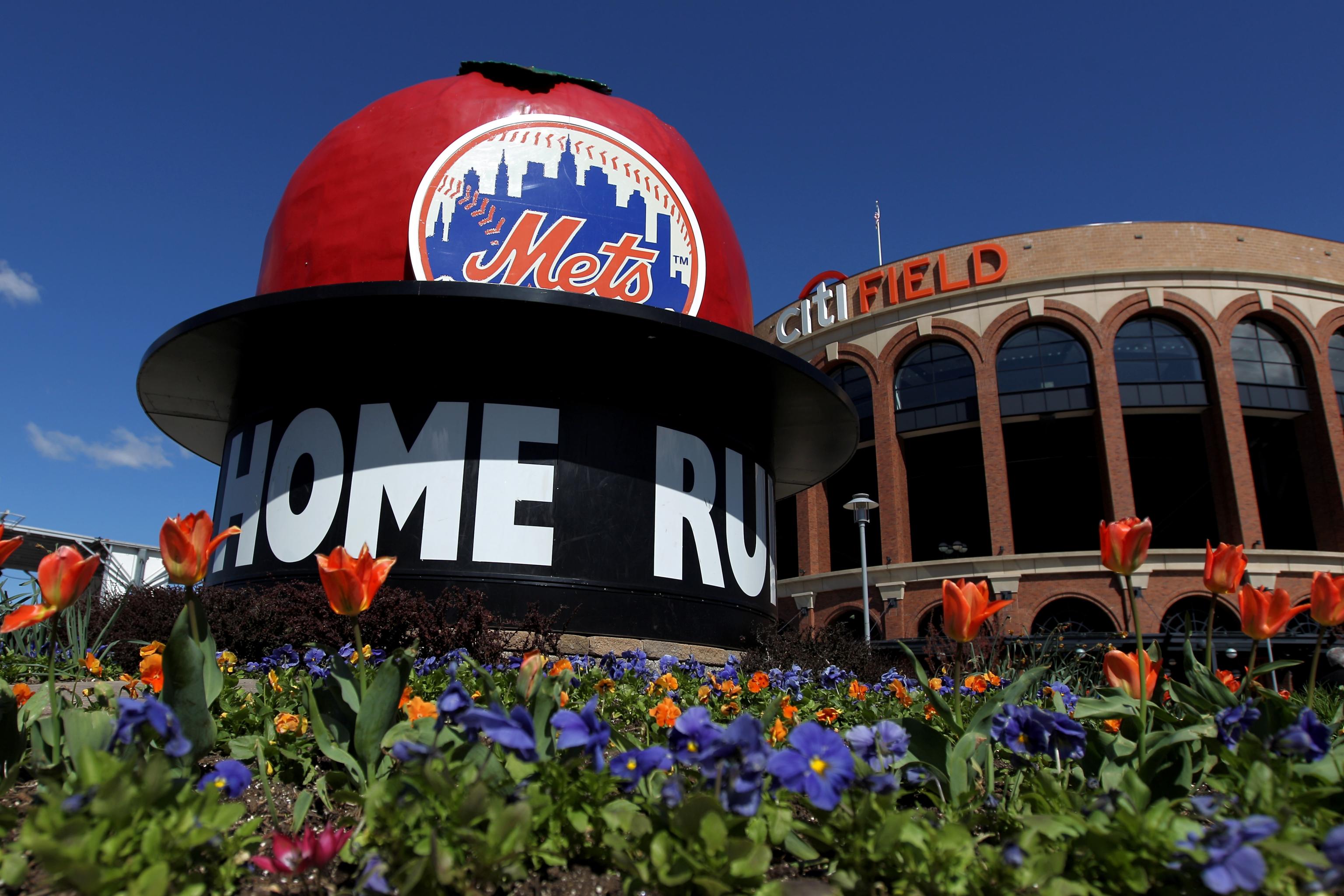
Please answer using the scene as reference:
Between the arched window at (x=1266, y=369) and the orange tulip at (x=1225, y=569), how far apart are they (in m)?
30.2

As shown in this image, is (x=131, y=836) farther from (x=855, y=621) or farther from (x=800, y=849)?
(x=855, y=621)

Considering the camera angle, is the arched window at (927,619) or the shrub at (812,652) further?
the arched window at (927,619)

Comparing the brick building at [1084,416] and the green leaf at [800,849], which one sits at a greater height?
the brick building at [1084,416]

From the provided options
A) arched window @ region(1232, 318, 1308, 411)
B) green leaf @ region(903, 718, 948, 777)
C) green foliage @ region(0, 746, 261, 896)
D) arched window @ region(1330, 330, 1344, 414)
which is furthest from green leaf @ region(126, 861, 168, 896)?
arched window @ region(1330, 330, 1344, 414)

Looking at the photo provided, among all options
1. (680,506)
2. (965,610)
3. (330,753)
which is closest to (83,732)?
(330,753)

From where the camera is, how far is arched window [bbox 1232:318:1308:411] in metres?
28.5

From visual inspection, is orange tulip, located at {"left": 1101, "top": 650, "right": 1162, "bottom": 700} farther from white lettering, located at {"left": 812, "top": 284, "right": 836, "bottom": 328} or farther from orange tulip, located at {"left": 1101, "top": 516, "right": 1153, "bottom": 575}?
white lettering, located at {"left": 812, "top": 284, "right": 836, "bottom": 328}

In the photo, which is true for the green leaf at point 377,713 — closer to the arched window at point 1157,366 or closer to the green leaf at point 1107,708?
the green leaf at point 1107,708

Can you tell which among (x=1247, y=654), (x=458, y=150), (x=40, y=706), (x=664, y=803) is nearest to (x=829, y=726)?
(x=664, y=803)

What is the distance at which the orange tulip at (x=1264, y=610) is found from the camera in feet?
10.5

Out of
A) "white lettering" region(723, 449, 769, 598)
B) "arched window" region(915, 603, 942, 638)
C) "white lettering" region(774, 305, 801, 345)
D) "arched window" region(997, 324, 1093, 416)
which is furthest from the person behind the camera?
"white lettering" region(774, 305, 801, 345)

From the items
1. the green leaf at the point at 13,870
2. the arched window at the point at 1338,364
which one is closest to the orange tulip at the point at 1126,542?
the green leaf at the point at 13,870

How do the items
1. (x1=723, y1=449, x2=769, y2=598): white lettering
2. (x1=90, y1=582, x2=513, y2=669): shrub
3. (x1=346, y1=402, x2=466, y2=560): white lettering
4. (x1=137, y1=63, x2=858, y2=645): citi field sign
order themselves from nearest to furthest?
(x1=90, y1=582, x2=513, y2=669): shrub → (x1=346, y1=402, x2=466, y2=560): white lettering → (x1=137, y1=63, x2=858, y2=645): citi field sign → (x1=723, y1=449, x2=769, y2=598): white lettering

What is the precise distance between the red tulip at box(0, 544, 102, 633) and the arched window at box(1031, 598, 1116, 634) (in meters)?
27.3
